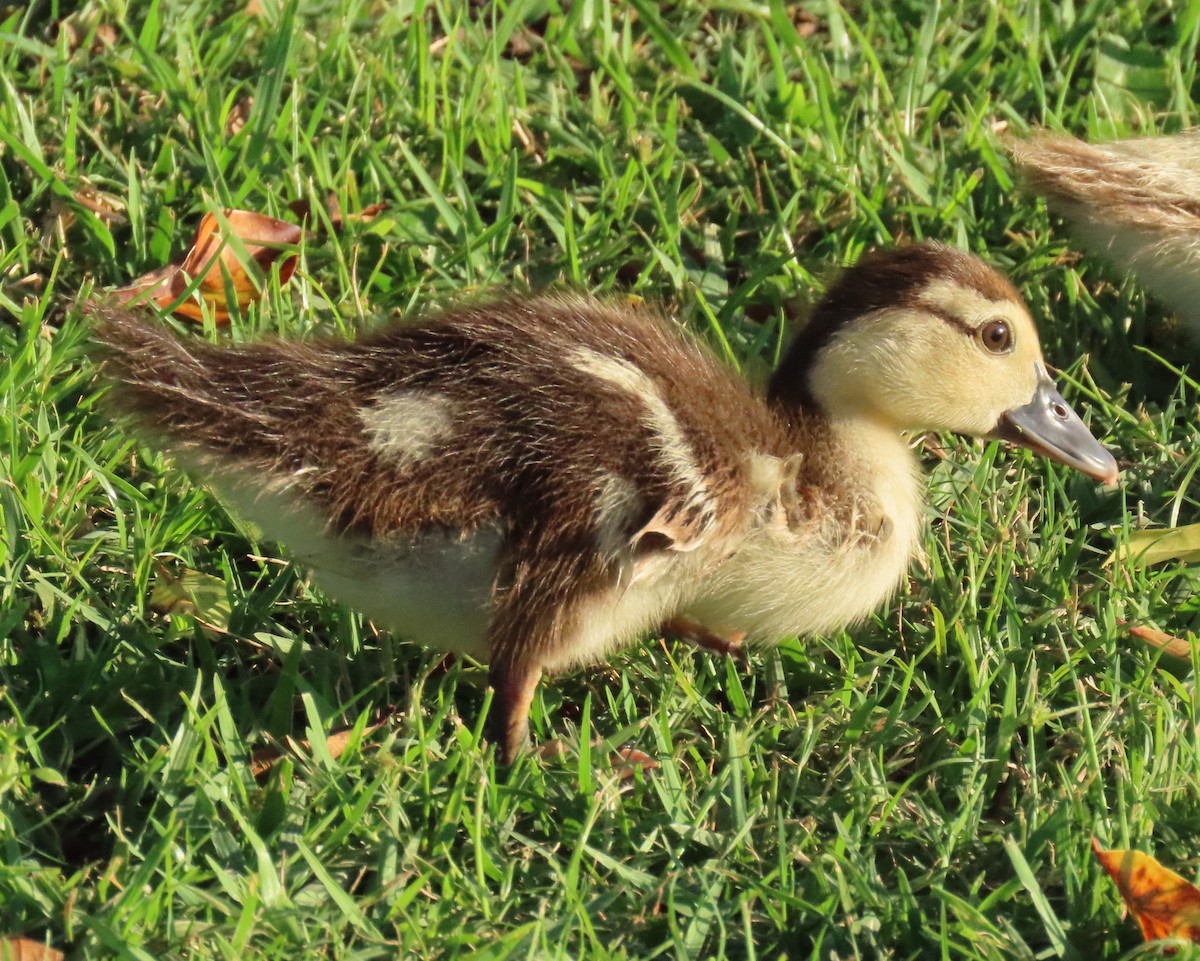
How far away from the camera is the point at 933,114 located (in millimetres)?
4340

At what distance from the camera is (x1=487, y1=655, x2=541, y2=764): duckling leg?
277cm

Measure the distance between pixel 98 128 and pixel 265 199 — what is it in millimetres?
516

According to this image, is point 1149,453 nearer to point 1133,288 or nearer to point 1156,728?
point 1133,288

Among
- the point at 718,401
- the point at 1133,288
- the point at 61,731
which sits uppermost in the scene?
the point at 718,401

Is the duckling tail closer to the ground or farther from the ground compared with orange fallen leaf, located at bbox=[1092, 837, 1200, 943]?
farther from the ground

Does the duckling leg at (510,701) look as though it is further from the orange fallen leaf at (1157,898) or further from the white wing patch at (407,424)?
the orange fallen leaf at (1157,898)

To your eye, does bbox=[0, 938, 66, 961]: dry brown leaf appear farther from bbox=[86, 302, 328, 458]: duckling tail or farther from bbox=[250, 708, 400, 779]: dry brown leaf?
bbox=[86, 302, 328, 458]: duckling tail

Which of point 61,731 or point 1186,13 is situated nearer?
point 61,731

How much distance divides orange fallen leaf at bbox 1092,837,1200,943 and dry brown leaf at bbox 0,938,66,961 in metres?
1.57

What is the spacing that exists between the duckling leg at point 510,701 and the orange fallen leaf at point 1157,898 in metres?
0.98

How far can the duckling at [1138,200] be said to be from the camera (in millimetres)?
3734

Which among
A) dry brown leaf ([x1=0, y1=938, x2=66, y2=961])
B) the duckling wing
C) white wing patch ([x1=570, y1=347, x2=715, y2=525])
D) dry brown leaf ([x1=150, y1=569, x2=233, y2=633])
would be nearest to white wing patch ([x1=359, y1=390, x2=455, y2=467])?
the duckling wing

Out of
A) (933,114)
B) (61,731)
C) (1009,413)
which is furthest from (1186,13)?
(61,731)

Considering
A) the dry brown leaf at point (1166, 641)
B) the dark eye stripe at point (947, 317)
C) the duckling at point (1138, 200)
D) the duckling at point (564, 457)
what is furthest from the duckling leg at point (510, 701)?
the duckling at point (1138, 200)
